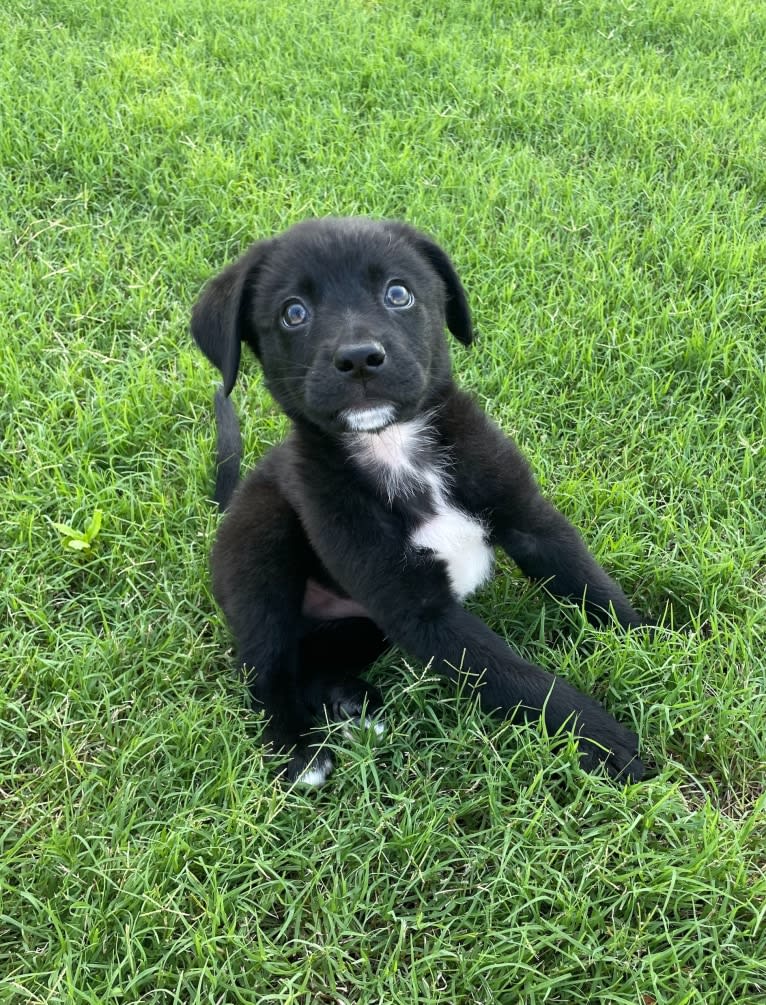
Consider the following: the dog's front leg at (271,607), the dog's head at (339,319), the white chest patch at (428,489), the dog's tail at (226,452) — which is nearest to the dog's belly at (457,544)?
the white chest patch at (428,489)

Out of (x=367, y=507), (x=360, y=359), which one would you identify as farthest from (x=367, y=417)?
(x=367, y=507)

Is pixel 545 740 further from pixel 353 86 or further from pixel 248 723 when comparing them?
pixel 353 86

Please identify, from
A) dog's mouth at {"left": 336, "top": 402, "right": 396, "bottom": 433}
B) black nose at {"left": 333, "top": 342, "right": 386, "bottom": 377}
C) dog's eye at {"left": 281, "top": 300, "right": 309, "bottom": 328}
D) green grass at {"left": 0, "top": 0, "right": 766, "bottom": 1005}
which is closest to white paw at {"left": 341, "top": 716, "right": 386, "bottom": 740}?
green grass at {"left": 0, "top": 0, "right": 766, "bottom": 1005}

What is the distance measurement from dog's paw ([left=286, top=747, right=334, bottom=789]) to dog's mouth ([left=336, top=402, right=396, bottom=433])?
2.82 ft

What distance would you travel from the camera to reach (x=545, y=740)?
2.06 meters

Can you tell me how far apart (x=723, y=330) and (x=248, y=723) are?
235 cm

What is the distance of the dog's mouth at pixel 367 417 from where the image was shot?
209 cm

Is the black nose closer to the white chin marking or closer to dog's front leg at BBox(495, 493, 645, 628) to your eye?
the white chin marking

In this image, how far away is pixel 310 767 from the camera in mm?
2240

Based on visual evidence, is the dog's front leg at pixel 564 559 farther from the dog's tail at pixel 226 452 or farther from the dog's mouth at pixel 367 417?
the dog's tail at pixel 226 452

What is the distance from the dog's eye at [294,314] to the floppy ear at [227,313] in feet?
0.42

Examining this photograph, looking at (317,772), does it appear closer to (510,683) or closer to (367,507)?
(510,683)

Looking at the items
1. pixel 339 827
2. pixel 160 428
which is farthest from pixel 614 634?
pixel 160 428

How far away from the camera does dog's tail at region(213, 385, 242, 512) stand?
115 inches
